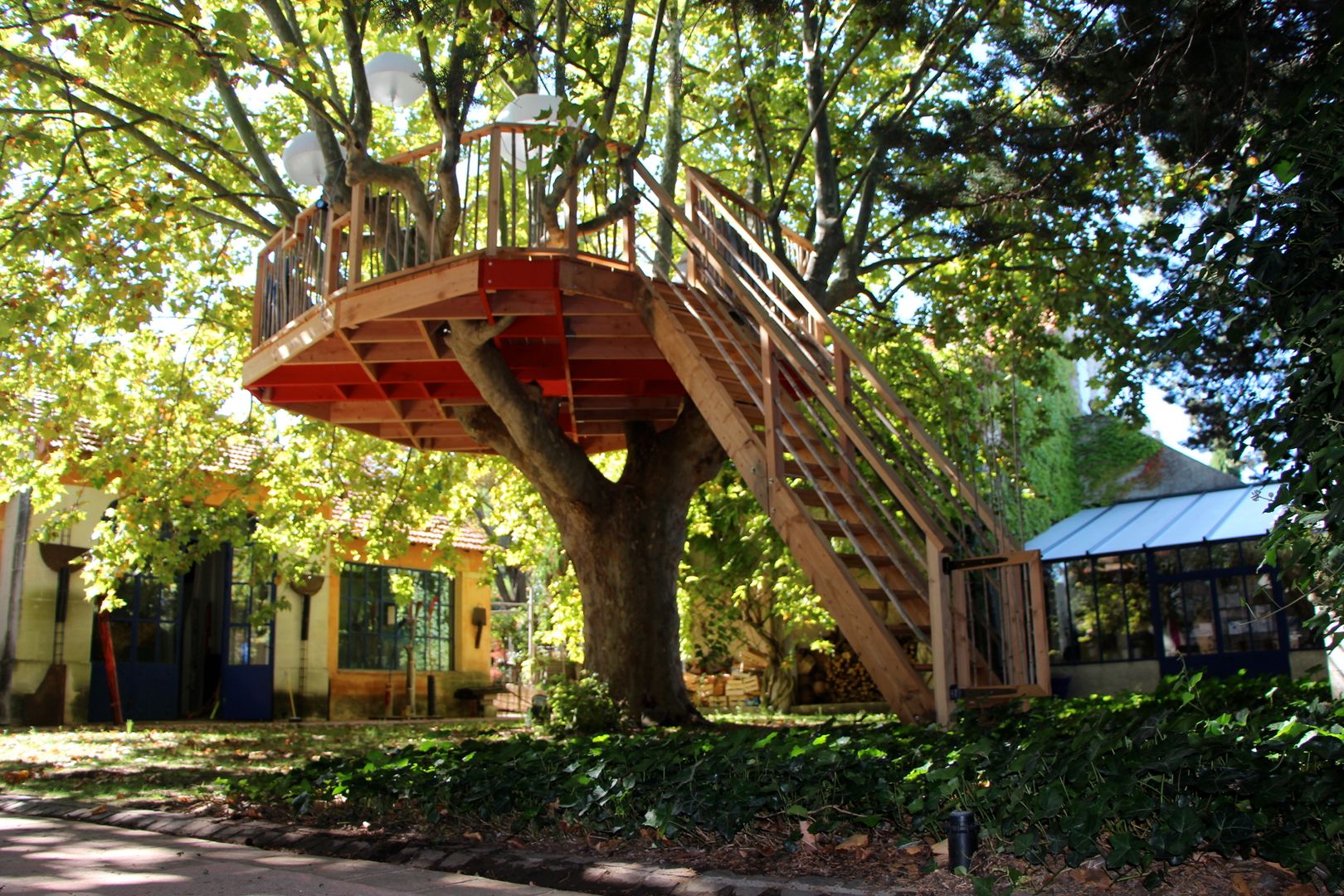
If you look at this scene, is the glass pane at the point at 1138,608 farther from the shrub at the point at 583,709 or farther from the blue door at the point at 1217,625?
the shrub at the point at 583,709

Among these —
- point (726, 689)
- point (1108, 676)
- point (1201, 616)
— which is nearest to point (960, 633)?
point (1201, 616)

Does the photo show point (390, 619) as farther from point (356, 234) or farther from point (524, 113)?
point (524, 113)

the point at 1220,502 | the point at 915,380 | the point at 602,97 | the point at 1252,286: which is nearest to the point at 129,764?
the point at 602,97

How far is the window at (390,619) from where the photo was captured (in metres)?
19.2

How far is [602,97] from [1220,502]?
14.9 m

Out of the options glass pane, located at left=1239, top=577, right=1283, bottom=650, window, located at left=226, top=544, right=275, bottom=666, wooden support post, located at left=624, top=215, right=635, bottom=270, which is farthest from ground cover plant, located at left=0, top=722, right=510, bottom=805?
glass pane, located at left=1239, top=577, right=1283, bottom=650

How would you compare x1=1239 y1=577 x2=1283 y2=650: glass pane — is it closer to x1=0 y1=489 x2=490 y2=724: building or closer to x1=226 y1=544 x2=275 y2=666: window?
x1=0 y1=489 x2=490 y2=724: building

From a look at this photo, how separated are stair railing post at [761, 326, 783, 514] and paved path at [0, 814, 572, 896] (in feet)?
12.3

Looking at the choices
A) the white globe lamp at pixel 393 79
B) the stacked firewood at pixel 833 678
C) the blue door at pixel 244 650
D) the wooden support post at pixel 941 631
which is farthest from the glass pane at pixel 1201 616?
the blue door at pixel 244 650

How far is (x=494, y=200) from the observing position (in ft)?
26.9

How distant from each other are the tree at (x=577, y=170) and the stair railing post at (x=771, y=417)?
6.09 ft

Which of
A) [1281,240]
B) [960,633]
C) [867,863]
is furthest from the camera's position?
[960,633]

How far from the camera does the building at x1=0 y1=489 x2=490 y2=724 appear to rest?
49.4 feet

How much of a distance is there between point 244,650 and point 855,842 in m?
15.4
